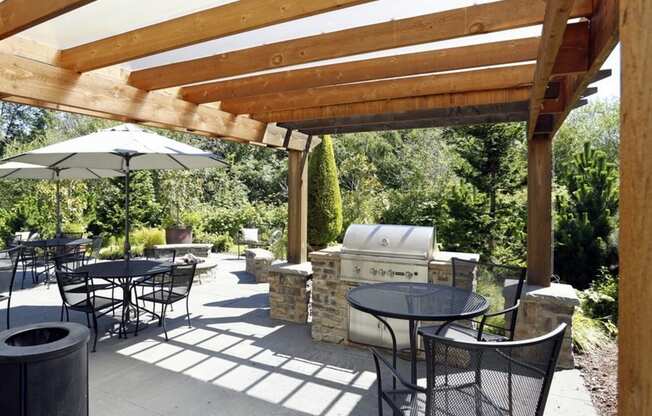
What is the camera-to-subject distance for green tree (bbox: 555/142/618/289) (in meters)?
7.16

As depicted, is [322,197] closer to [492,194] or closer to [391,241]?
[391,241]

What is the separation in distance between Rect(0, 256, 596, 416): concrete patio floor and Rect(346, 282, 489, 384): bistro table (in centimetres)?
95

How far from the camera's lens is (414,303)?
2990 mm

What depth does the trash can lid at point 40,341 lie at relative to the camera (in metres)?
2.20

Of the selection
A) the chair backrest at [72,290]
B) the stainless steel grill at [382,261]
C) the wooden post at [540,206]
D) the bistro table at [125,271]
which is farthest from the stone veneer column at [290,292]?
the wooden post at [540,206]

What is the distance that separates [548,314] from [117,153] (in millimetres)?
4801

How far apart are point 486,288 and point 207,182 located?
1308 centimetres

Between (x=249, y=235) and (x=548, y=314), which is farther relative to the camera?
(x=249, y=235)

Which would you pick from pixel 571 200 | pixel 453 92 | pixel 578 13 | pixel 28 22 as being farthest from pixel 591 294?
pixel 28 22

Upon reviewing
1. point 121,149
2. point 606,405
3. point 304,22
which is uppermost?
point 304,22

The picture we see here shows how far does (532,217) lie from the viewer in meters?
4.33

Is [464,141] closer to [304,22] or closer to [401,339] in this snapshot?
[401,339]

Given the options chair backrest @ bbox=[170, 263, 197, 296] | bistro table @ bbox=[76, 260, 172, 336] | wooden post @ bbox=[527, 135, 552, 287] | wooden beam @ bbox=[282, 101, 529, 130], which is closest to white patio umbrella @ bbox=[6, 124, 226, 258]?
bistro table @ bbox=[76, 260, 172, 336]

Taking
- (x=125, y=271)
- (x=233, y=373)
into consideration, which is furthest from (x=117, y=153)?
(x=233, y=373)
